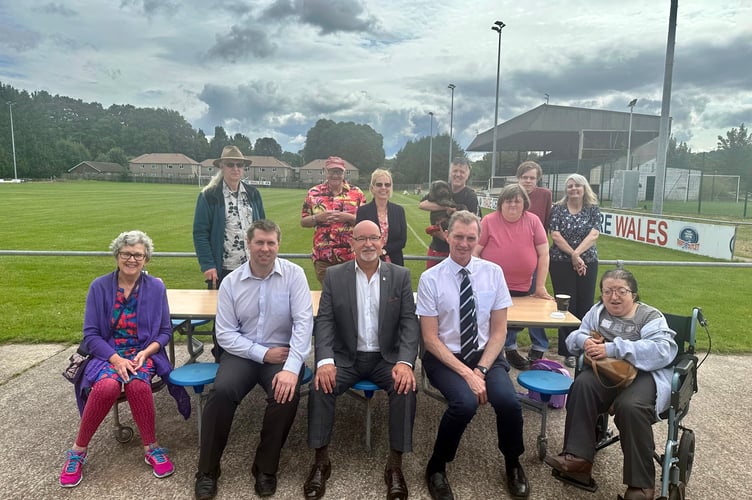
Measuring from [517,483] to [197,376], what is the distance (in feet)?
7.50

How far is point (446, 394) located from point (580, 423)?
868 millimetres

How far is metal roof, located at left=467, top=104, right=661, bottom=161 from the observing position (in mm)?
38938

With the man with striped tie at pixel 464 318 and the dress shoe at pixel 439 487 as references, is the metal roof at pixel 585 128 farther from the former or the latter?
the dress shoe at pixel 439 487

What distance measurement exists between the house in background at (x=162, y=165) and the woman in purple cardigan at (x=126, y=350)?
108 m

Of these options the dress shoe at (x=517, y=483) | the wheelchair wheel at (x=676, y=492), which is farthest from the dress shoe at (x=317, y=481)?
the wheelchair wheel at (x=676, y=492)

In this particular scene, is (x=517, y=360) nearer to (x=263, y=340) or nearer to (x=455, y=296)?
(x=455, y=296)

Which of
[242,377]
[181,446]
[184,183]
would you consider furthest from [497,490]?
[184,183]

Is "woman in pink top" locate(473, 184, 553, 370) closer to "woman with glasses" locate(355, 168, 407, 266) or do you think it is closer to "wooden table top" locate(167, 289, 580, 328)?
"wooden table top" locate(167, 289, 580, 328)

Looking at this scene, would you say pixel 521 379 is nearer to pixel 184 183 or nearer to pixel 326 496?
pixel 326 496

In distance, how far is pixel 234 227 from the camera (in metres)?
4.70

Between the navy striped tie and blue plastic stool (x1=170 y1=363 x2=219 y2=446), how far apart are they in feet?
5.93

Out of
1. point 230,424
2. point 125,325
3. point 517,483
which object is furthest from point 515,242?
point 125,325

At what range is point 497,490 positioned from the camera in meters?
3.10

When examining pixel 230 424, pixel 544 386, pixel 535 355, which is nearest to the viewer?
pixel 230 424
